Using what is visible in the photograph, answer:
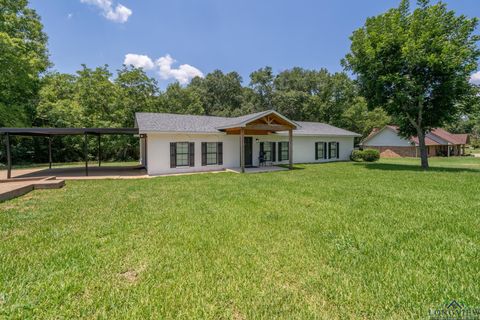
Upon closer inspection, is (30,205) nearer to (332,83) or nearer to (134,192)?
(134,192)

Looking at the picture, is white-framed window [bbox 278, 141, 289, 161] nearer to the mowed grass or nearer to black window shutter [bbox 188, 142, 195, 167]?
black window shutter [bbox 188, 142, 195, 167]

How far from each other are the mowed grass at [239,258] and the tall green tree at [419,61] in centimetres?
1003

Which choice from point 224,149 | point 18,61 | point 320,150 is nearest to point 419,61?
point 320,150

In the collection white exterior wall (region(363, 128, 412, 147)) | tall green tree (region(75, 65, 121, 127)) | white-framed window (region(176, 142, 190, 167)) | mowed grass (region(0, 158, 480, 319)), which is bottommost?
mowed grass (region(0, 158, 480, 319))

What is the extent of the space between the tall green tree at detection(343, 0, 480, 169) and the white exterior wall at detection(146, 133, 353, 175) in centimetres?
564

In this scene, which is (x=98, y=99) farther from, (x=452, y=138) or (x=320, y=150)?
(x=452, y=138)

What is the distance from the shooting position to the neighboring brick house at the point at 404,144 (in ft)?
94.1

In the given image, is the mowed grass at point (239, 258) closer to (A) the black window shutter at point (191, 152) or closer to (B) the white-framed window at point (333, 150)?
(A) the black window shutter at point (191, 152)

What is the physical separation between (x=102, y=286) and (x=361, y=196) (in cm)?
705

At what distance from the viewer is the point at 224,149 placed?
14.4 meters

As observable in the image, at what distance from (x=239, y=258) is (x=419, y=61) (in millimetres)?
15855

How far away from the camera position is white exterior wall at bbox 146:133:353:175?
1214 cm

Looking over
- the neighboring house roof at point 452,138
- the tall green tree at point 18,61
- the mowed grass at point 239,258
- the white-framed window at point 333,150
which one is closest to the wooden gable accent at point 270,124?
the mowed grass at point 239,258

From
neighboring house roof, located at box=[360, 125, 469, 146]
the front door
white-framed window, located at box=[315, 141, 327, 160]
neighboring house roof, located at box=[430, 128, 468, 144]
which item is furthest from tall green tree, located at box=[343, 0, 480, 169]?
neighboring house roof, located at box=[430, 128, 468, 144]
